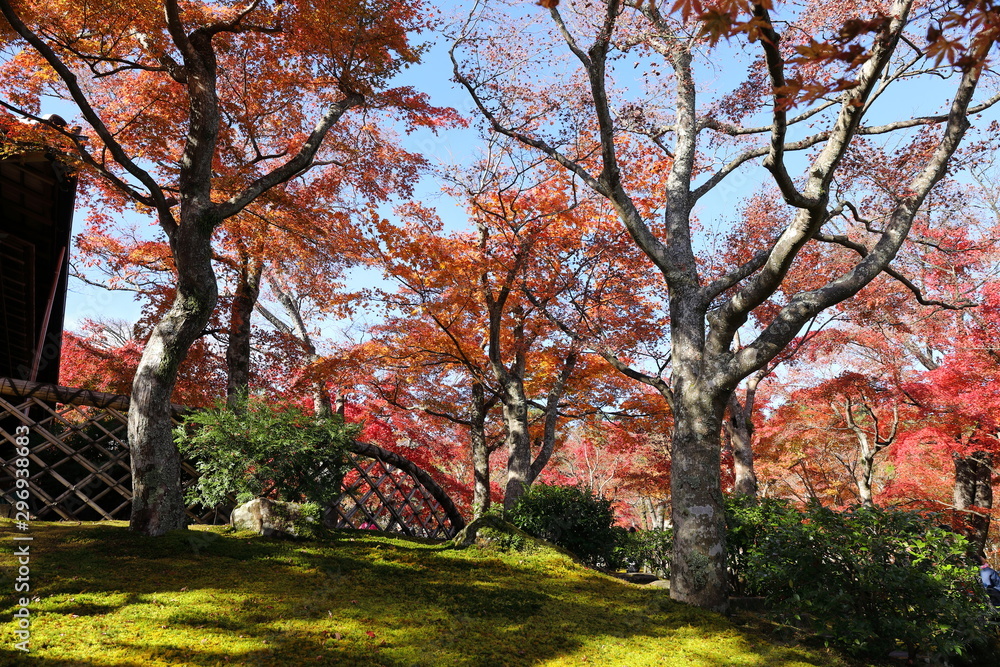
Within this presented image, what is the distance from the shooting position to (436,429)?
52.7 feet

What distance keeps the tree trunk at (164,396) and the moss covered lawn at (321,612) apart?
0.37m

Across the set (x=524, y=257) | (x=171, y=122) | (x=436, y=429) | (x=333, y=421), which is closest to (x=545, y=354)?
(x=524, y=257)

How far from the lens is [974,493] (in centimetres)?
1191

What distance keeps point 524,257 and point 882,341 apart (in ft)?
32.1

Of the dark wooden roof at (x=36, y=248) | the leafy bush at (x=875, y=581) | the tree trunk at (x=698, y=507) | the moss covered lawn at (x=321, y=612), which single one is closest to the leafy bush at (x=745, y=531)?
the tree trunk at (x=698, y=507)

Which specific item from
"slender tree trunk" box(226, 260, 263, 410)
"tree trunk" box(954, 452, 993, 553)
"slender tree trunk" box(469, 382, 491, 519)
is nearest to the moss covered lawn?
"slender tree trunk" box(226, 260, 263, 410)

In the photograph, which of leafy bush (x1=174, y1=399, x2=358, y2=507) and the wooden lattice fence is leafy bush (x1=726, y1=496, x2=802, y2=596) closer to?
the wooden lattice fence

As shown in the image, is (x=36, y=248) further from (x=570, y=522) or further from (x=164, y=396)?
(x=570, y=522)

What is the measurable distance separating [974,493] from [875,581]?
31.2ft

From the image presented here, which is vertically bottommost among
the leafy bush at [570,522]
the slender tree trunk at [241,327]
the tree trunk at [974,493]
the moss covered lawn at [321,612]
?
the moss covered lawn at [321,612]

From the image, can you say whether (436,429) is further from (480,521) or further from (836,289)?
(836,289)

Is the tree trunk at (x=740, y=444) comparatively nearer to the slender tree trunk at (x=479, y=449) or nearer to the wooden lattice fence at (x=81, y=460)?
the slender tree trunk at (x=479, y=449)

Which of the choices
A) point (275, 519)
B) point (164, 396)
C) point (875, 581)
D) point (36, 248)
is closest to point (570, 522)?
point (275, 519)

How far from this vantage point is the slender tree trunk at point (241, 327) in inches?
453
